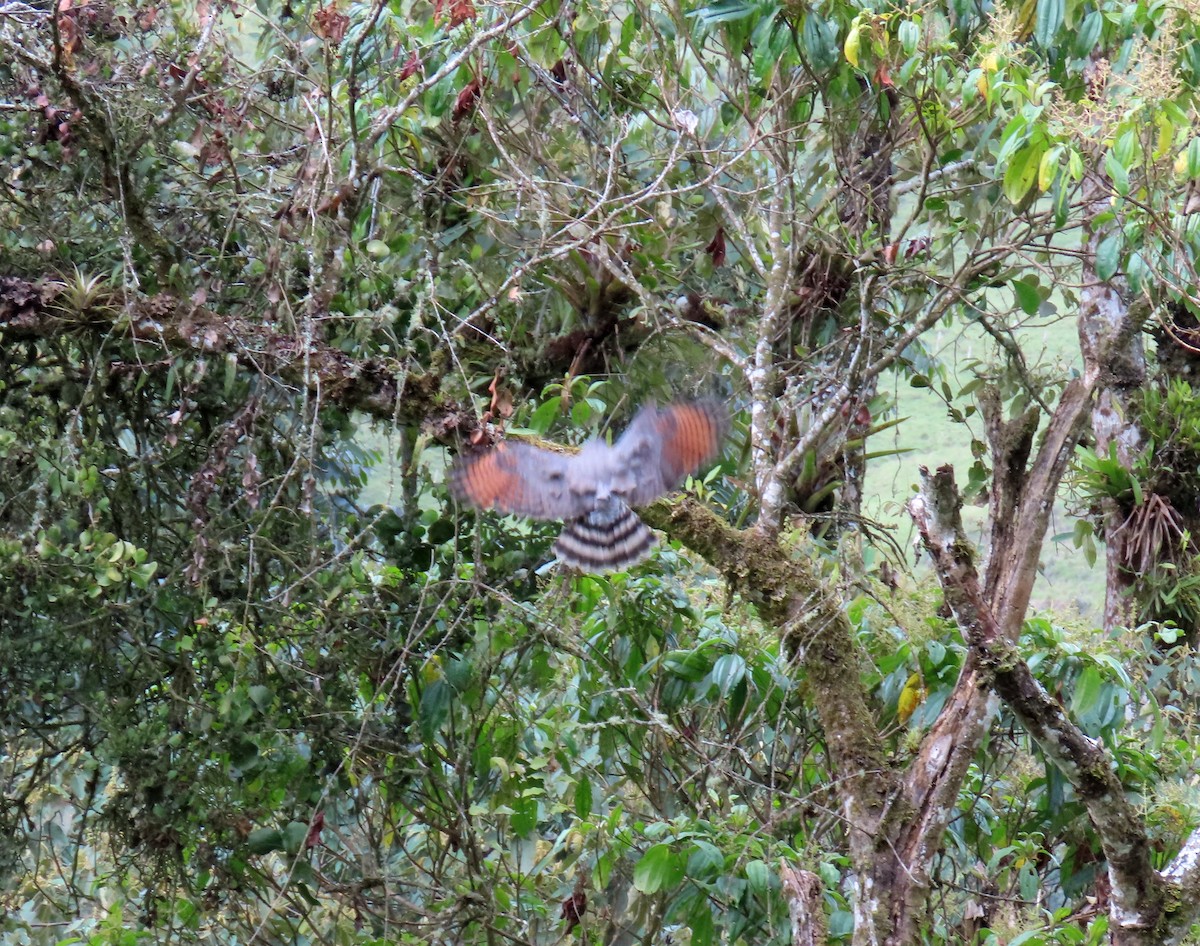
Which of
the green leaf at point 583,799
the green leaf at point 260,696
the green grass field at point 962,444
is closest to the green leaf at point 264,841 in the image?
the green leaf at point 260,696

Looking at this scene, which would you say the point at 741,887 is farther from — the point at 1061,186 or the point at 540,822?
the point at 1061,186

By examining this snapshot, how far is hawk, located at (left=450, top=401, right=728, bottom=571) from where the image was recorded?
293 centimetres

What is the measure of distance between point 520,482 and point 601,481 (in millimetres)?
212

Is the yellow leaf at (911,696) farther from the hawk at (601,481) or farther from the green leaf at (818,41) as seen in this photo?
the green leaf at (818,41)

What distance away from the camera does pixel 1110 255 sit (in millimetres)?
3186

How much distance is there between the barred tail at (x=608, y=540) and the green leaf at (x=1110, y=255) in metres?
1.40

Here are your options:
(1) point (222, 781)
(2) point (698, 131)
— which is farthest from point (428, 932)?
(2) point (698, 131)

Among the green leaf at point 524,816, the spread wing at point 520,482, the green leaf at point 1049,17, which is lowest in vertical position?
the green leaf at point 524,816

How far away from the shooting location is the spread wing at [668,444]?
9.73ft

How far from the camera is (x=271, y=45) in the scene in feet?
14.4

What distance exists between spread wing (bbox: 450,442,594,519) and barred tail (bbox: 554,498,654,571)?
46 mm

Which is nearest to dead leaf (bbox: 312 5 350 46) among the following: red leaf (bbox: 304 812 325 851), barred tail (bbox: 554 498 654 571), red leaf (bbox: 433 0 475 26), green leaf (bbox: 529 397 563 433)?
red leaf (bbox: 433 0 475 26)

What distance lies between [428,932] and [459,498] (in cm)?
144

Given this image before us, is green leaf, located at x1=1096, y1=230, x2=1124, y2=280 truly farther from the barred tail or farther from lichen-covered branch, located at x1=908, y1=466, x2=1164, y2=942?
the barred tail
